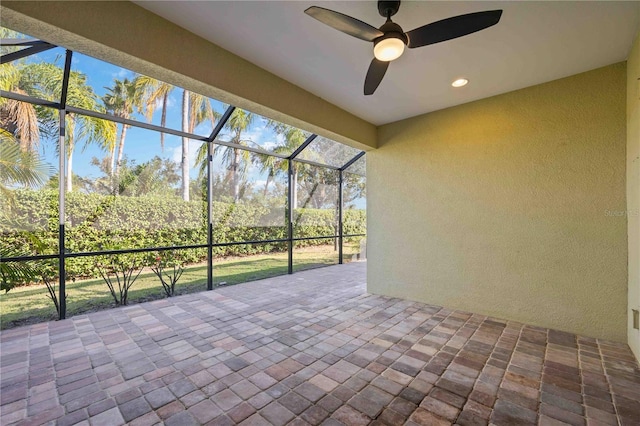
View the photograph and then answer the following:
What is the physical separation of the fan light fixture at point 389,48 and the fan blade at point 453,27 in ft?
0.35

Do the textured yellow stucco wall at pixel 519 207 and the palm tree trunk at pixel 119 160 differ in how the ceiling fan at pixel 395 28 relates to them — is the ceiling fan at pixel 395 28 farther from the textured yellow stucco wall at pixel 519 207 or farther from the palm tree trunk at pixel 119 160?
the palm tree trunk at pixel 119 160

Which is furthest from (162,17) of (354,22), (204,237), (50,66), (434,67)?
(204,237)

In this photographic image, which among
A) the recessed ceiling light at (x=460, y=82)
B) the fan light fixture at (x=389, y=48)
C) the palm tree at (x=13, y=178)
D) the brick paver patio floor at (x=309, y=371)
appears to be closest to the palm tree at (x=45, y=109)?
the palm tree at (x=13, y=178)

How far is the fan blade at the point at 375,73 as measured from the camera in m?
2.06

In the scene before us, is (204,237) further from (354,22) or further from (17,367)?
(354,22)

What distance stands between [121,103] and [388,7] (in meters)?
3.79

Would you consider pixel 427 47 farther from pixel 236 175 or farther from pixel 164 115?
pixel 164 115

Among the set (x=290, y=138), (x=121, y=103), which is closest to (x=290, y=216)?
(x=290, y=138)

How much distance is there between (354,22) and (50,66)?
11.6 ft

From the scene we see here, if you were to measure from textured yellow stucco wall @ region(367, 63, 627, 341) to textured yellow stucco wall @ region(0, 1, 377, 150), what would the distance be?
1923 mm

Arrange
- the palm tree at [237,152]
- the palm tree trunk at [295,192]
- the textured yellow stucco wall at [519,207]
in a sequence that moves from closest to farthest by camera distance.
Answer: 1. the textured yellow stucco wall at [519,207]
2. the palm tree at [237,152]
3. the palm tree trunk at [295,192]

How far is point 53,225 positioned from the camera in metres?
3.40

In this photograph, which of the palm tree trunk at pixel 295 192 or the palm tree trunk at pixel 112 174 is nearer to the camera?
the palm tree trunk at pixel 112 174

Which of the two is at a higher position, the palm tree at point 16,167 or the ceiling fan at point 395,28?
the ceiling fan at point 395,28
